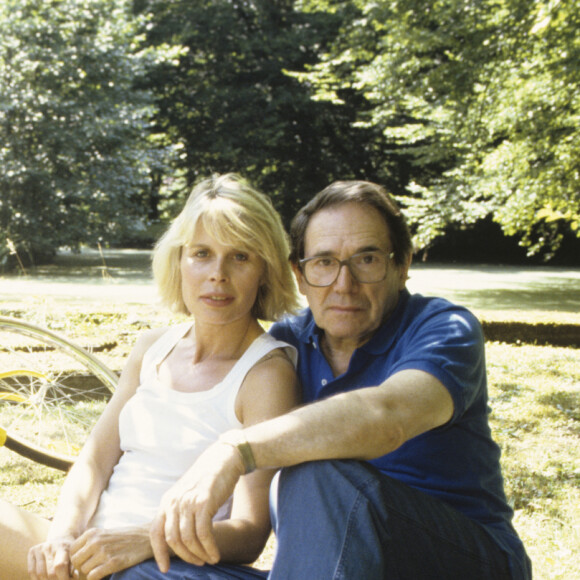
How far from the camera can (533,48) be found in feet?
33.8

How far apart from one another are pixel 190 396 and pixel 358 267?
0.68m

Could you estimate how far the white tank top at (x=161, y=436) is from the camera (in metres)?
2.04

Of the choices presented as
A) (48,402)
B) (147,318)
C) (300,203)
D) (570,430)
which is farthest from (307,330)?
(300,203)

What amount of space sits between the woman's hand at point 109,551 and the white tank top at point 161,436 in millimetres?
239

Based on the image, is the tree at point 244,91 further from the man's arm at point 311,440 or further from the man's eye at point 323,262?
the man's arm at point 311,440

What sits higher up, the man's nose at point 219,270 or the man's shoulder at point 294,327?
the man's nose at point 219,270

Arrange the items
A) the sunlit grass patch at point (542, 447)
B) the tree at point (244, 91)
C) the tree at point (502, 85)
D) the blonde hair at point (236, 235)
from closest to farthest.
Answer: the blonde hair at point (236, 235) → the sunlit grass patch at point (542, 447) → the tree at point (502, 85) → the tree at point (244, 91)

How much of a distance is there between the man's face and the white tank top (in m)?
0.17

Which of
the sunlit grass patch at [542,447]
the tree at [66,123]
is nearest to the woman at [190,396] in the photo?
the sunlit grass patch at [542,447]

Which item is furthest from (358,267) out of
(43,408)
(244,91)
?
(244,91)

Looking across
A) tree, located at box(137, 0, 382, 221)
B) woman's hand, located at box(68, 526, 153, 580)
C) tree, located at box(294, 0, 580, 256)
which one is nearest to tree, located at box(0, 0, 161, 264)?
tree, located at box(137, 0, 382, 221)

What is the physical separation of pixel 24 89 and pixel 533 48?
12.8 metres

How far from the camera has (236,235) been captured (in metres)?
2.19

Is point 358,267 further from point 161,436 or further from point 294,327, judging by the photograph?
point 161,436
